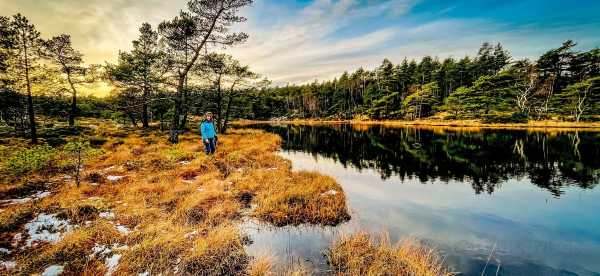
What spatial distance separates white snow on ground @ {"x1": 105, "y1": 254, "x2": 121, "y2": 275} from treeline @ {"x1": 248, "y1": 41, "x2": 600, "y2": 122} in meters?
28.0

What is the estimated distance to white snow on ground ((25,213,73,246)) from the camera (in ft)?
18.0

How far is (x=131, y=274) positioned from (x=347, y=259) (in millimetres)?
Answer: 4019

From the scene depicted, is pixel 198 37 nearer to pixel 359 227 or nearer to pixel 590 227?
pixel 359 227

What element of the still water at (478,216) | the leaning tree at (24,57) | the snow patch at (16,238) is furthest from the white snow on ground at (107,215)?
the leaning tree at (24,57)

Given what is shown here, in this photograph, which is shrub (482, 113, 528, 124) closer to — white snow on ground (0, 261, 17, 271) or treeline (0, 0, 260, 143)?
treeline (0, 0, 260, 143)

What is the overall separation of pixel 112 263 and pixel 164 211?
2700 mm

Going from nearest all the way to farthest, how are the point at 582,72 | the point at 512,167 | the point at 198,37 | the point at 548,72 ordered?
the point at 512,167, the point at 198,37, the point at 582,72, the point at 548,72

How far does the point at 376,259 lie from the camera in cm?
508

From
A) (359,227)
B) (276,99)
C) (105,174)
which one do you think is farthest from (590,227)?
(276,99)

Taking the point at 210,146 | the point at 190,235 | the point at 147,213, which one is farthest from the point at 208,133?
the point at 190,235

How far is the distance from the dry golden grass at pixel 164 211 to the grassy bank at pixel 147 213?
0.02 m

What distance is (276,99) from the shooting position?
116 m

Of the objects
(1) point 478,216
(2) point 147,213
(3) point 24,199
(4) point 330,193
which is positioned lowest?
(1) point 478,216

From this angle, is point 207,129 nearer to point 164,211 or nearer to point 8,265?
point 164,211
